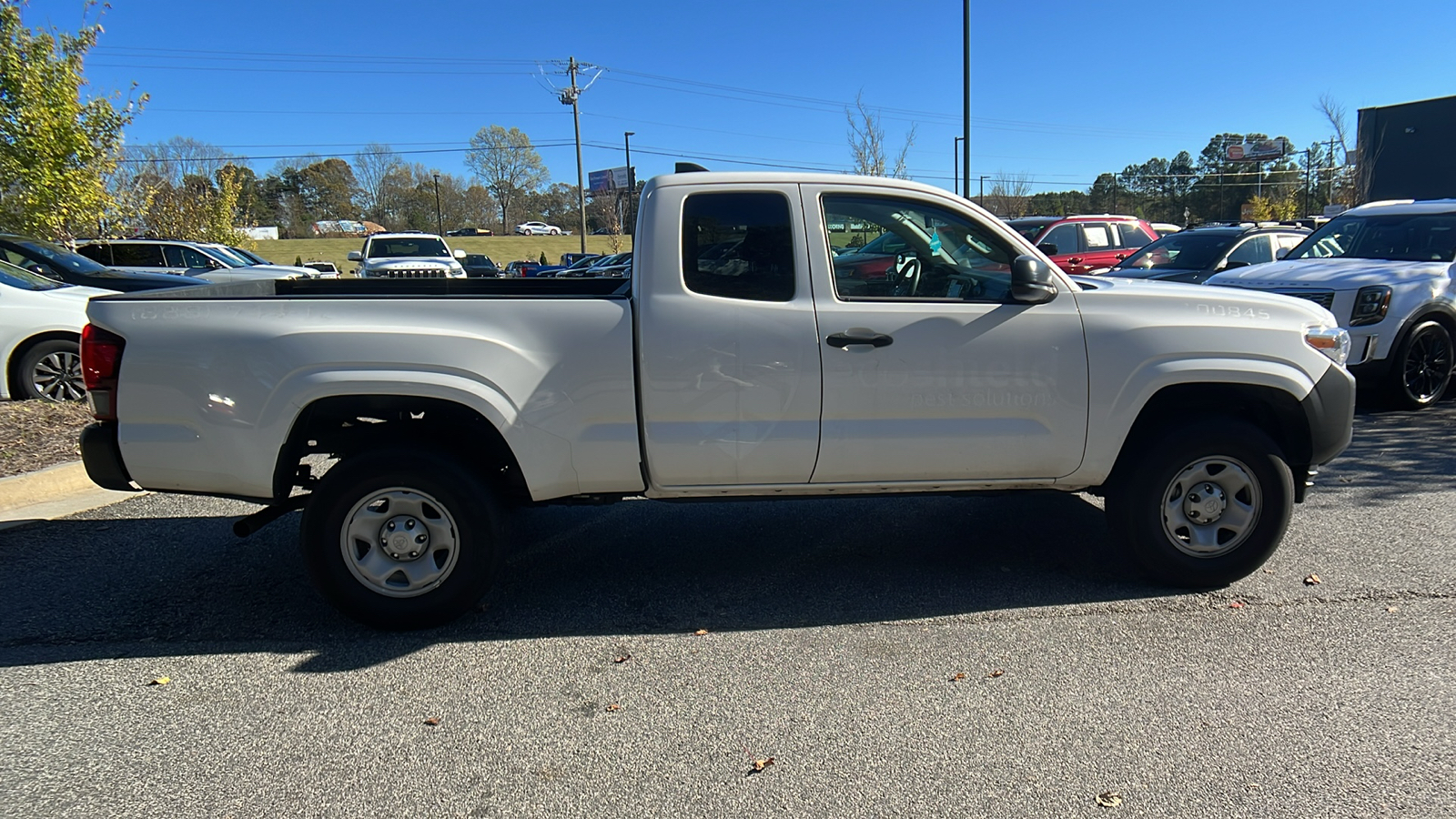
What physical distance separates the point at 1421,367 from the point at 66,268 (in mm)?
14847

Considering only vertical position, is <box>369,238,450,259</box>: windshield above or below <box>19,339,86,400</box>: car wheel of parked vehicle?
above

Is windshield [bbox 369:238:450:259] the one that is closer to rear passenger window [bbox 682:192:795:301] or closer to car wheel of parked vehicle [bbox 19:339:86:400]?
car wheel of parked vehicle [bbox 19:339:86:400]

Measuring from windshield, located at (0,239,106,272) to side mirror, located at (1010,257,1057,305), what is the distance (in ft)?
38.4

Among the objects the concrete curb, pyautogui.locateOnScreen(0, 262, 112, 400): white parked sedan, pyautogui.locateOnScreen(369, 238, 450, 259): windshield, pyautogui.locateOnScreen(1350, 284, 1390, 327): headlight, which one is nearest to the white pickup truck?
the concrete curb

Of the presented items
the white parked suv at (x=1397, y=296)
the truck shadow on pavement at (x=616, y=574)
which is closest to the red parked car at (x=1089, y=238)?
the white parked suv at (x=1397, y=296)

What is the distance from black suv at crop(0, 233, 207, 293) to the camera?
10805mm

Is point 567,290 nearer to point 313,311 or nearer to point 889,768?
point 313,311

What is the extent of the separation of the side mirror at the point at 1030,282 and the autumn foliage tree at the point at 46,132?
1618cm

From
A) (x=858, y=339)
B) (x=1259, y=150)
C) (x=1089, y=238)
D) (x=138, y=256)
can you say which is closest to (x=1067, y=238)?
(x=1089, y=238)

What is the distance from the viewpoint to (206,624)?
4152mm

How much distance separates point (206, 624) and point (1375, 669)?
492cm

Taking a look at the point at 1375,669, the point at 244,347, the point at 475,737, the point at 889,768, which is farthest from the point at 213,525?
the point at 1375,669

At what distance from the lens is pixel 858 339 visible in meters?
4.04

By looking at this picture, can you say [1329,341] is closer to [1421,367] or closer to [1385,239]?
[1421,367]
